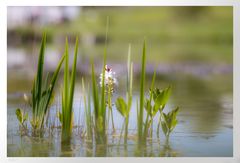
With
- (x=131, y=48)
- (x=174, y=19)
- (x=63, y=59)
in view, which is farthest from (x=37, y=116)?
(x=174, y=19)

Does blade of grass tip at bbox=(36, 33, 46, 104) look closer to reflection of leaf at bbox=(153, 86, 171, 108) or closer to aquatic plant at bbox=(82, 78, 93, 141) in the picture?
aquatic plant at bbox=(82, 78, 93, 141)

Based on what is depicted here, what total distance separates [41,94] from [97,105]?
0.27m

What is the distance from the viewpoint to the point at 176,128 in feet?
9.57

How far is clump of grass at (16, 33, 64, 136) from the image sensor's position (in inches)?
116

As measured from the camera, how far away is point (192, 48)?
2932mm

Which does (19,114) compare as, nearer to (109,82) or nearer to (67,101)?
(67,101)

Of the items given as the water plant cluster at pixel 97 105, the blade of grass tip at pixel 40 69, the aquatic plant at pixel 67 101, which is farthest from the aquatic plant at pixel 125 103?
the blade of grass tip at pixel 40 69

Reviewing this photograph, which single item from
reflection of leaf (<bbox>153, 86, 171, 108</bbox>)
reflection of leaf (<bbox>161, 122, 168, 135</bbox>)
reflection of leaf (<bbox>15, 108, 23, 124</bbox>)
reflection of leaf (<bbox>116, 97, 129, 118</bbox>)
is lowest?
reflection of leaf (<bbox>161, 122, 168, 135</bbox>)

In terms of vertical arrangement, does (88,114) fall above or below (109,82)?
below

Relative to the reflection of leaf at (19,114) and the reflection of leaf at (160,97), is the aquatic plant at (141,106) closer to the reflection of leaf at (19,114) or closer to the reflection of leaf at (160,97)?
the reflection of leaf at (160,97)

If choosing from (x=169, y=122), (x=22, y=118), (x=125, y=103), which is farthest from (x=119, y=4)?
(x=22, y=118)

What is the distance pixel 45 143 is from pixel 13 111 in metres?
0.21

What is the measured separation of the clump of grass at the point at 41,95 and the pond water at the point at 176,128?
35mm

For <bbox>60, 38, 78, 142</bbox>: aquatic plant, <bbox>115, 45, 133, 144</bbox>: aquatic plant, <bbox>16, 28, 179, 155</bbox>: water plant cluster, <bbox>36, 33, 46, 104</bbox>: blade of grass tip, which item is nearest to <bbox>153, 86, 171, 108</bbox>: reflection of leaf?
<bbox>16, 28, 179, 155</bbox>: water plant cluster
